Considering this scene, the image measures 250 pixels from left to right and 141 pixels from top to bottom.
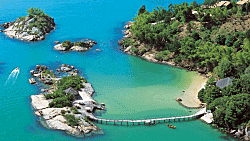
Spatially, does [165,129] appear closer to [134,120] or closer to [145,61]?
[134,120]

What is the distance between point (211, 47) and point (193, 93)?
15.3 metres

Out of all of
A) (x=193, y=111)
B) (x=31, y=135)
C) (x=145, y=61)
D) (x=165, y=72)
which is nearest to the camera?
(x=31, y=135)

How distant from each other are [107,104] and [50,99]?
11.7 metres

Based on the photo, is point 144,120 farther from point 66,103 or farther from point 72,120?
point 66,103

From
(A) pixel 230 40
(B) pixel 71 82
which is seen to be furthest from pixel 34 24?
(A) pixel 230 40

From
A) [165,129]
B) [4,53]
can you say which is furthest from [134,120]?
[4,53]

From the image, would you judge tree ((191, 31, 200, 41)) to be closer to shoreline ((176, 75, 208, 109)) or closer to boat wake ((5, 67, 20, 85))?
shoreline ((176, 75, 208, 109))

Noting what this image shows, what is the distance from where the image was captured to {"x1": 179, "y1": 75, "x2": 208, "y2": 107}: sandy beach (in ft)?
219

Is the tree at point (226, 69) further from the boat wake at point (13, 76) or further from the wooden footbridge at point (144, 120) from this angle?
the boat wake at point (13, 76)

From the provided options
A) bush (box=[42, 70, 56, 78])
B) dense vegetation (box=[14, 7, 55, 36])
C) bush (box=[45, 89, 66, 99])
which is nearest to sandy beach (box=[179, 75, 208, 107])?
bush (box=[45, 89, 66, 99])

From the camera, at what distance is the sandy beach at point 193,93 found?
66.9m

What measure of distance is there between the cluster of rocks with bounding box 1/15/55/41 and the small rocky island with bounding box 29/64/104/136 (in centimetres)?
2857

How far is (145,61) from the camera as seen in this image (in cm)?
8875

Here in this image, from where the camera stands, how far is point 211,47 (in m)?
79.7
